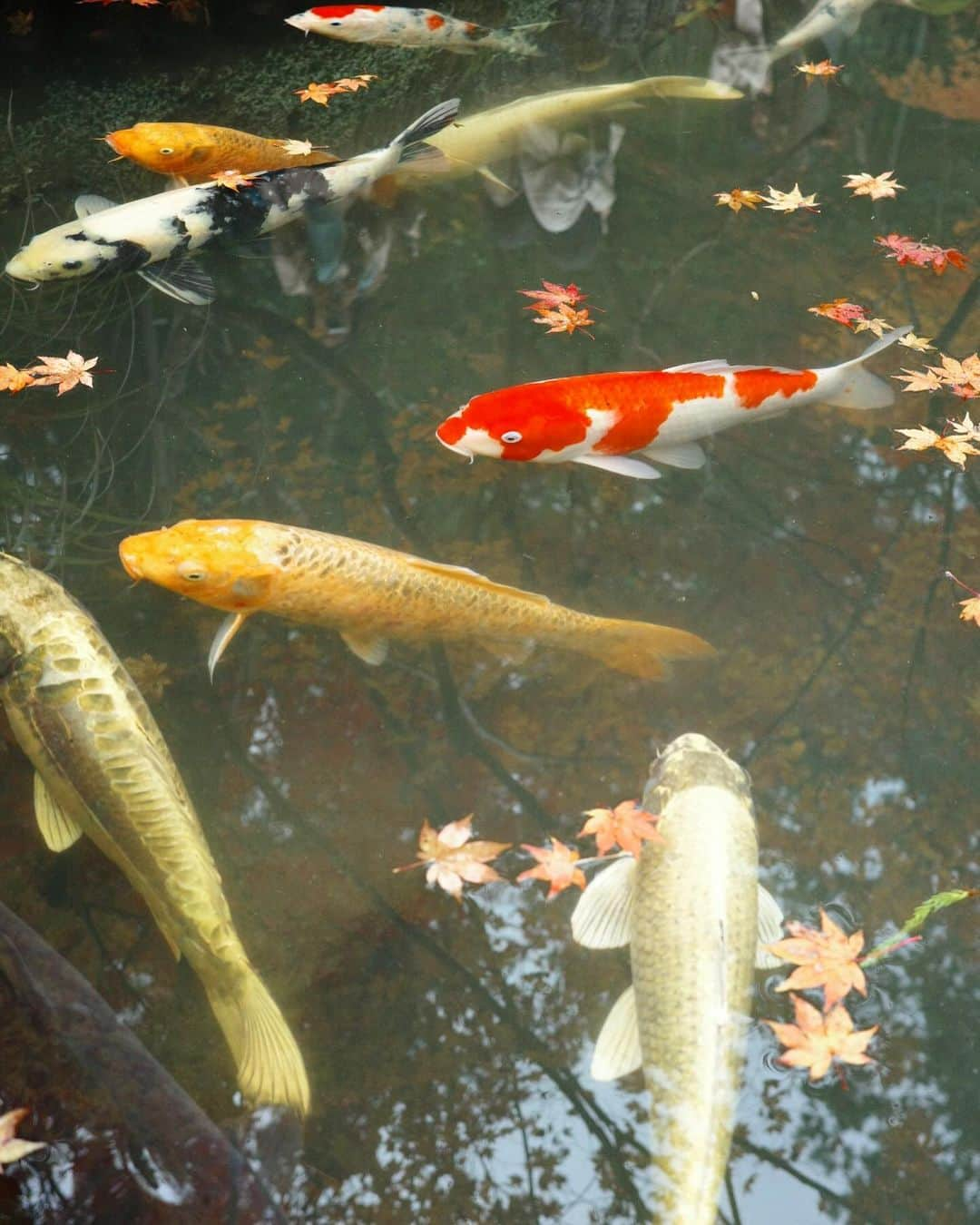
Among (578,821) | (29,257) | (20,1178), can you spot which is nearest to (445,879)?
(578,821)

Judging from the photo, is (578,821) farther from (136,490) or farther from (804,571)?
(136,490)

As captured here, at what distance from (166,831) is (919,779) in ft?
8.29

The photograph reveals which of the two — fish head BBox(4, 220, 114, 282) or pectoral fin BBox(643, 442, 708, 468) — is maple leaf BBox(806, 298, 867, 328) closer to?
pectoral fin BBox(643, 442, 708, 468)

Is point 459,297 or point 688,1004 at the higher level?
point 459,297

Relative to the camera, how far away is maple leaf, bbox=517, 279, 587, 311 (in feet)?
17.9

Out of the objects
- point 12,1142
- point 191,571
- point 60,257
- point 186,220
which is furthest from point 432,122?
point 12,1142

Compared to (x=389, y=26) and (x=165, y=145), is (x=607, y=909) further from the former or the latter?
(x=389, y=26)

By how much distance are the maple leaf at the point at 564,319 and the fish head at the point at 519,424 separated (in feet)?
4.35

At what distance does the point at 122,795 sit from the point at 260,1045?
0.91m

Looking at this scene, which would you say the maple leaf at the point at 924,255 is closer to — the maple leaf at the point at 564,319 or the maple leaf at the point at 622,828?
the maple leaf at the point at 564,319

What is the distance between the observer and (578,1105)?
9.32 ft

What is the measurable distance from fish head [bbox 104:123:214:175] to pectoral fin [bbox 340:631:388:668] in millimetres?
3661

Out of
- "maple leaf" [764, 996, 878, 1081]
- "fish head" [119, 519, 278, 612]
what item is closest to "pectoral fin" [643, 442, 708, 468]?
"fish head" [119, 519, 278, 612]

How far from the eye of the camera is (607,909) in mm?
3119
